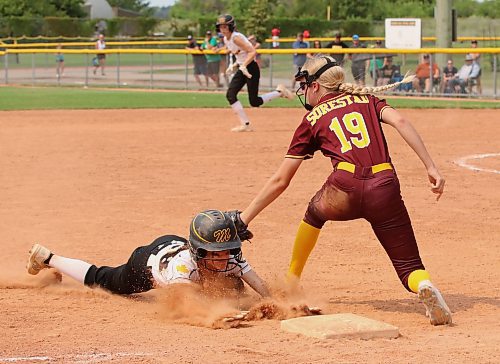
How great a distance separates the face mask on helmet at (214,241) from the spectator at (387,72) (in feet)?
63.9

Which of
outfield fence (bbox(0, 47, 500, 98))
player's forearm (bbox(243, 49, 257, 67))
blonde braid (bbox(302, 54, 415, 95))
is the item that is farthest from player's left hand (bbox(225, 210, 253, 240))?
outfield fence (bbox(0, 47, 500, 98))

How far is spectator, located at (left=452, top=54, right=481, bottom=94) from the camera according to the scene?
2441 cm

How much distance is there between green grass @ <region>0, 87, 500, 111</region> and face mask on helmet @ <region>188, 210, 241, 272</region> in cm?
1645

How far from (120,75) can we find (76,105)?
1088 centimetres

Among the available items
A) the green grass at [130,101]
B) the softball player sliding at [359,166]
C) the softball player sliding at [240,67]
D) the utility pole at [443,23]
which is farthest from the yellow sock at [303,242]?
the utility pole at [443,23]

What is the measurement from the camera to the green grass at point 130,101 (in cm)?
2327

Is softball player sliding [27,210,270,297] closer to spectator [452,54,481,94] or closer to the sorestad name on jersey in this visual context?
the sorestad name on jersey

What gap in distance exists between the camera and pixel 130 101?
2552cm

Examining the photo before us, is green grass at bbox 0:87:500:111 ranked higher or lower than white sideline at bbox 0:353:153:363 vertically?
higher

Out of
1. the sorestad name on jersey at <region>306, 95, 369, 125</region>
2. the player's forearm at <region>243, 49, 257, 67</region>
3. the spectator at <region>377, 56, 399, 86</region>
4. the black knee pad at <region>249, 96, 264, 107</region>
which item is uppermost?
the player's forearm at <region>243, 49, 257, 67</region>

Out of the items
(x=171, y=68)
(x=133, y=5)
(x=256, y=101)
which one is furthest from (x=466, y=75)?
(x=133, y=5)

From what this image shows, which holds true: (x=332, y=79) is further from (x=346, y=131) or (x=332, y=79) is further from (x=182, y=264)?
(x=182, y=264)

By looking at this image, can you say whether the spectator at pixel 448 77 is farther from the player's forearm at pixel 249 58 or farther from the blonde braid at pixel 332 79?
the blonde braid at pixel 332 79

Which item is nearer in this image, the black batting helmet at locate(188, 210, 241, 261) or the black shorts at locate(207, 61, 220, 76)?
the black batting helmet at locate(188, 210, 241, 261)
